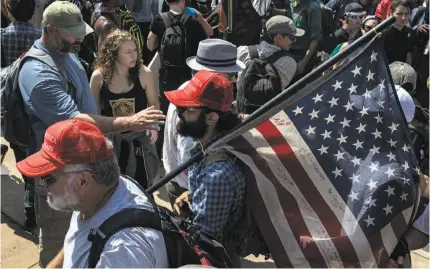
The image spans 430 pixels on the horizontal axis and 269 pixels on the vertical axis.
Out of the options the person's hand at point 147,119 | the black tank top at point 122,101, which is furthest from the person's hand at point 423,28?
the person's hand at point 147,119

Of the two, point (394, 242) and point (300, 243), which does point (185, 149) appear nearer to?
point (300, 243)

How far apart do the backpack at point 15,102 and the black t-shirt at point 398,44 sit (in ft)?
15.4

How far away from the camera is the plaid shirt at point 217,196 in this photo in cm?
288

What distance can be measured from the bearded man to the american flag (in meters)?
0.87

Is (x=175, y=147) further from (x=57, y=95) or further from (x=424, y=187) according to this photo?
(x=424, y=187)

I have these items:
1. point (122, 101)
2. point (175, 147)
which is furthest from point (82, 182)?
point (122, 101)

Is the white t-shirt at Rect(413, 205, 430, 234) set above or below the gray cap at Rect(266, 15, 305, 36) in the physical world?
below

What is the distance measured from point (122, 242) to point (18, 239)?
10.3ft

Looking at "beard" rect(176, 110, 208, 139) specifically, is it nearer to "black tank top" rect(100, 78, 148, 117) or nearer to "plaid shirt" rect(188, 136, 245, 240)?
"plaid shirt" rect(188, 136, 245, 240)

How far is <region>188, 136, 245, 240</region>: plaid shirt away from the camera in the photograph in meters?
2.88

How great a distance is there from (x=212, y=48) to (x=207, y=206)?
7.15 ft

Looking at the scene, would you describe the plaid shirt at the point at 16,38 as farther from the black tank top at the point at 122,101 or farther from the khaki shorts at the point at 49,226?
the khaki shorts at the point at 49,226

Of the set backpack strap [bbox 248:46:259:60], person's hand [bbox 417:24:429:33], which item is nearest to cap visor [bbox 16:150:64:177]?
backpack strap [bbox 248:46:259:60]

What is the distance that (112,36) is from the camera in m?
4.68
